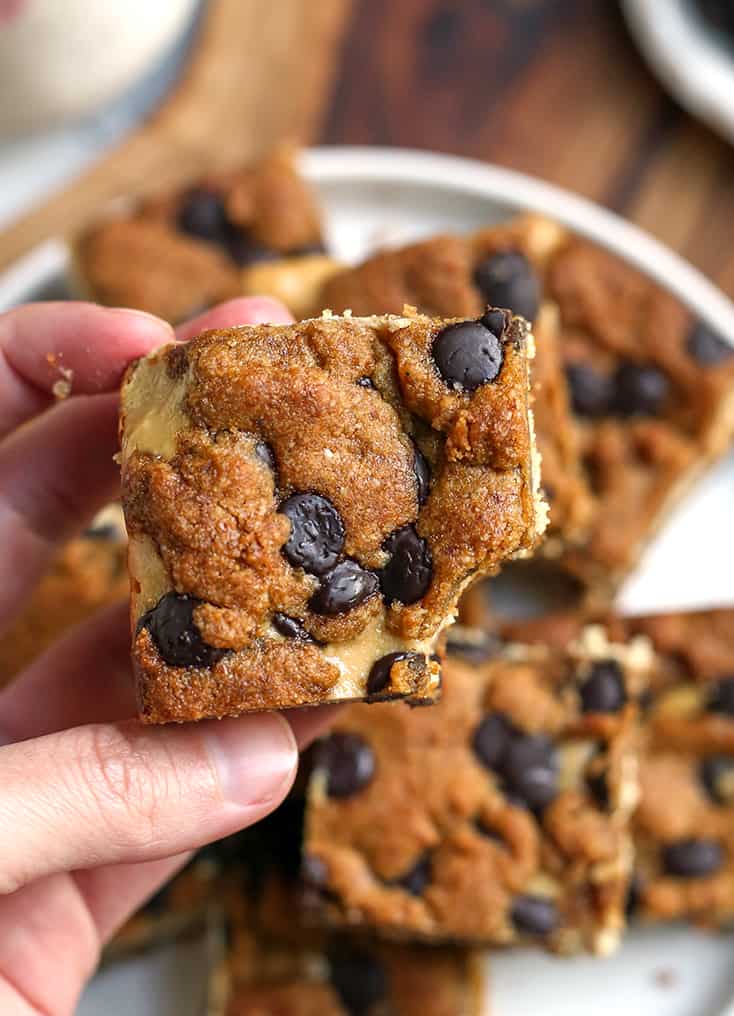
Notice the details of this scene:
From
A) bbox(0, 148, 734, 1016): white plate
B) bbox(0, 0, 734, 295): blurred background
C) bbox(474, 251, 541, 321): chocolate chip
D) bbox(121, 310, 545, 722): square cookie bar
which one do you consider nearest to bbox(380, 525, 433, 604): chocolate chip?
bbox(121, 310, 545, 722): square cookie bar

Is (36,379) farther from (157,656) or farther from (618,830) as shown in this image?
(618,830)

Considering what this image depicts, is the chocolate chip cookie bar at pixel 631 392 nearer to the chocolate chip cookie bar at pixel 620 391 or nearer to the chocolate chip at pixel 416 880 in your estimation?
the chocolate chip cookie bar at pixel 620 391

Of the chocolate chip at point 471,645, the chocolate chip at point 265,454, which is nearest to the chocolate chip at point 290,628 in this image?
the chocolate chip at point 265,454

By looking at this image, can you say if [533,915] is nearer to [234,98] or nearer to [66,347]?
[66,347]

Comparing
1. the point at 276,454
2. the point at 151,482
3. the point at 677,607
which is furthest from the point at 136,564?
the point at 677,607

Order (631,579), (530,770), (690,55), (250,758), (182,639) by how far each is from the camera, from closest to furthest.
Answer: (182,639) → (250,758) → (530,770) → (631,579) → (690,55)

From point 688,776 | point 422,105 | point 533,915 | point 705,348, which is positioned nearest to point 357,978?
point 533,915
